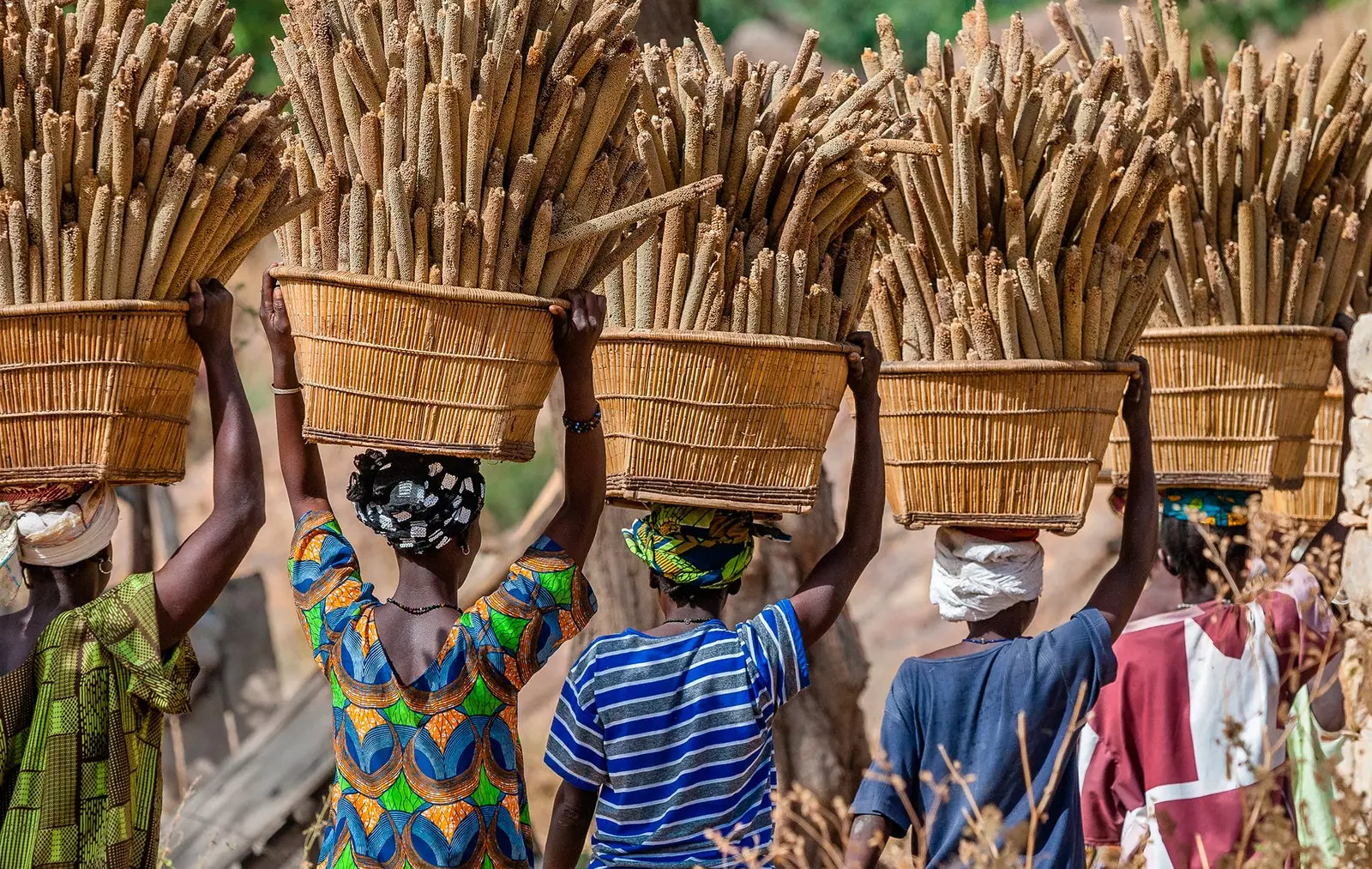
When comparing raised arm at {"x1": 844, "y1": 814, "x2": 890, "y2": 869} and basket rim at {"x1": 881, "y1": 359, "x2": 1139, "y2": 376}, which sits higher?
basket rim at {"x1": 881, "y1": 359, "x2": 1139, "y2": 376}

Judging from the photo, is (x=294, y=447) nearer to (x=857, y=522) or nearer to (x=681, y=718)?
(x=681, y=718)

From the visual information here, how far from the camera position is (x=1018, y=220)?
10.9 ft

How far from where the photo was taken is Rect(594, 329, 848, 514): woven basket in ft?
10.0

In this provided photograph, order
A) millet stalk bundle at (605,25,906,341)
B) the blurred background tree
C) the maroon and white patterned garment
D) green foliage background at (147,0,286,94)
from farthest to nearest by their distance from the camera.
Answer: the blurred background tree
green foliage background at (147,0,286,94)
the maroon and white patterned garment
millet stalk bundle at (605,25,906,341)

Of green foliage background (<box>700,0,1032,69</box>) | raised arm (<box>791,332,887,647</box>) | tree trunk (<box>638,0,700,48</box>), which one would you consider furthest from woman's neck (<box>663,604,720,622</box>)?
green foliage background (<box>700,0,1032,69</box>)

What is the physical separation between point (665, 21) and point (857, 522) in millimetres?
2901

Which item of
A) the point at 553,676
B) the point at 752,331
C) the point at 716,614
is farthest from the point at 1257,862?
the point at 553,676

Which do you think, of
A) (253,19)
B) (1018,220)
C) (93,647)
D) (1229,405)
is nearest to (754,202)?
(1018,220)

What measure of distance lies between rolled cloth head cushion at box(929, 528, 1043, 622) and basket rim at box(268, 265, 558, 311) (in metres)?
1.06

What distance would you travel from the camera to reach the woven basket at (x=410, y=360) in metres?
2.77

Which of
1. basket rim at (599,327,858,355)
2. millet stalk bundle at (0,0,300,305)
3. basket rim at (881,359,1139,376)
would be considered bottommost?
basket rim at (881,359,1139,376)

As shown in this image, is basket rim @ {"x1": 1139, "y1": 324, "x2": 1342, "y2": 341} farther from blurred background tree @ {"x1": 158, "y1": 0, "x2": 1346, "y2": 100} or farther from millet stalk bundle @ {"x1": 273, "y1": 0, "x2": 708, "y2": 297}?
blurred background tree @ {"x1": 158, "y1": 0, "x2": 1346, "y2": 100}

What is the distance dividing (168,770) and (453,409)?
869 cm

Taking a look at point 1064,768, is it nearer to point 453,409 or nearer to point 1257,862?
point 1257,862
